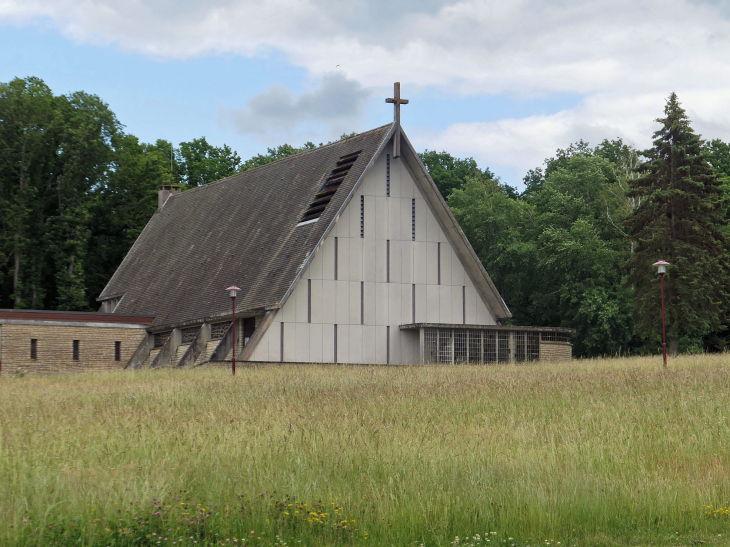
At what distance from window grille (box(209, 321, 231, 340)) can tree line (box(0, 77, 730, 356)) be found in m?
17.4

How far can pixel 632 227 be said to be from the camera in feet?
153

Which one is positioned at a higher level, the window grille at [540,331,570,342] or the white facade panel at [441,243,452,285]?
the white facade panel at [441,243,452,285]

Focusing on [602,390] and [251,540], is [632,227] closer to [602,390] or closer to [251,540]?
[602,390]

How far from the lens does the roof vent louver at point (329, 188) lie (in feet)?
120

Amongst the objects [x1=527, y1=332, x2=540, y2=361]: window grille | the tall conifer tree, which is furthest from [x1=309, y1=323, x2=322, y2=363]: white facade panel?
the tall conifer tree

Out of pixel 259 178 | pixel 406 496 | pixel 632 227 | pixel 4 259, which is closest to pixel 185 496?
pixel 406 496

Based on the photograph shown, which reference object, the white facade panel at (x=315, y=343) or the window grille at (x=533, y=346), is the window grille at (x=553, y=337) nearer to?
the window grille at (x=533, y=346)

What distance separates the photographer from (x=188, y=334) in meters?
38.8

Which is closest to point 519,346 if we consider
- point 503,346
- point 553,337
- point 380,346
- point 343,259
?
point 503,346

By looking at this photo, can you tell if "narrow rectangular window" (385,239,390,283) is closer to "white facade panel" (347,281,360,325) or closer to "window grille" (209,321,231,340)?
"white facade panel" (347,281,360,325)

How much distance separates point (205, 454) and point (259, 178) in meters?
34.0

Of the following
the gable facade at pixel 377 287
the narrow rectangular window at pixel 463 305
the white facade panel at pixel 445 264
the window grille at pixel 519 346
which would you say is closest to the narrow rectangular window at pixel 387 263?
the gable facade at pixel 377 287

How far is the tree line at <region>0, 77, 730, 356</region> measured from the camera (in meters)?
44.7

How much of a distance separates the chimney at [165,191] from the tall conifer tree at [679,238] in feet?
86.8
